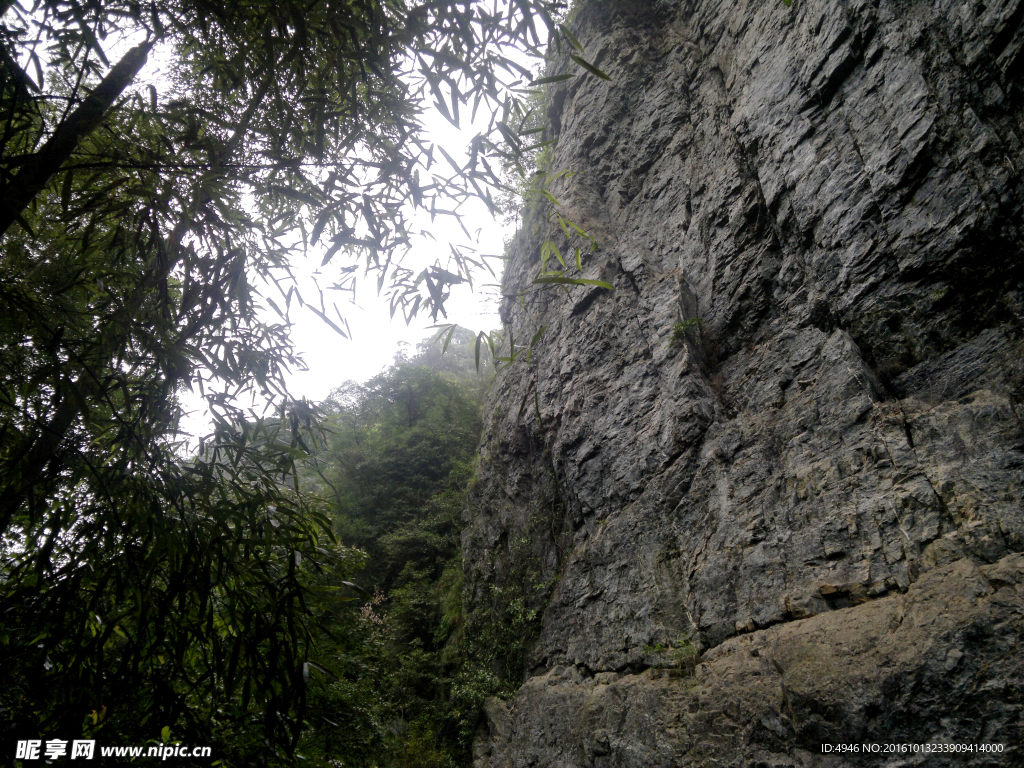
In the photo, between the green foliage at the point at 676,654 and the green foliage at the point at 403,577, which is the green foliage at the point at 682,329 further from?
the green foliage at the point at 676,654

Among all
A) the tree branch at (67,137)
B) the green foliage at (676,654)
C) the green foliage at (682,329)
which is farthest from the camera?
the green foliage at (682,329)

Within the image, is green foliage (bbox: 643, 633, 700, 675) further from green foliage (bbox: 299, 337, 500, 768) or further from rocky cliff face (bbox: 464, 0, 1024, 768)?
green foliage (bbox: 299, 337, 500, 768)

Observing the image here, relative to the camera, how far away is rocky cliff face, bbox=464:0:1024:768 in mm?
2947

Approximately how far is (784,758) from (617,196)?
7.18 meters

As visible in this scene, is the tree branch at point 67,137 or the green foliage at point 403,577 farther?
the green foliage at point 403,577

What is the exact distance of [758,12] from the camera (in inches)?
240

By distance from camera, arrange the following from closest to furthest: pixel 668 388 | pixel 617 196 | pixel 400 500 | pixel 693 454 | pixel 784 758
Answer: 1. pixel 784 758
2. pixel 693 454
3. pixel 668 388
4. pixel 617 196
5. pixel 400 500

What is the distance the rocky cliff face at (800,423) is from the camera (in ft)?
9.67

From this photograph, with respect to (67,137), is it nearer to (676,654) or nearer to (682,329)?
(676,654)

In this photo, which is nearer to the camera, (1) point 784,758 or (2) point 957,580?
(2) point 957,580

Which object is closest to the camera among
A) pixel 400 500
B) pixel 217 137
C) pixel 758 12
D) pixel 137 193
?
pixel 137 193

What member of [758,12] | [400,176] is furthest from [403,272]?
[758,12]

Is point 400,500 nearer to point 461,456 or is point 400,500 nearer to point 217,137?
point 461,456

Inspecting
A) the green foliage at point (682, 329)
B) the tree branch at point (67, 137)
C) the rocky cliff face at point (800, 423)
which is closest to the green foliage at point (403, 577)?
the rocky cliff face at point (800, 423)
